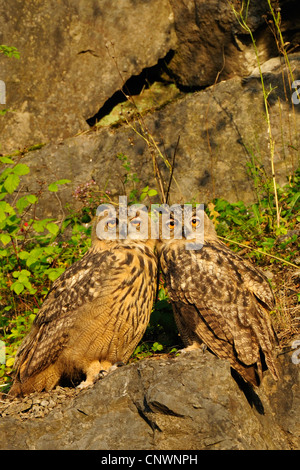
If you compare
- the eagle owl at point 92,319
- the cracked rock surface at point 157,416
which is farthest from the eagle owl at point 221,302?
the cracked rock surface at point 157,416

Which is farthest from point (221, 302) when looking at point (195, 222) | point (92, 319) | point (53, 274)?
point (53, 274)

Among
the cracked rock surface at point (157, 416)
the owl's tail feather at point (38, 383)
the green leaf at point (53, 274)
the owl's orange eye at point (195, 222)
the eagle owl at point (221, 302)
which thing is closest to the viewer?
the cracked rock surface at point (157, 416)

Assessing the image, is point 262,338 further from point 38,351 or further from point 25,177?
point 25,177

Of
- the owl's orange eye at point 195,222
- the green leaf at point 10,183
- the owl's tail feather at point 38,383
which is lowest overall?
the owl's tail feather at point 38,383

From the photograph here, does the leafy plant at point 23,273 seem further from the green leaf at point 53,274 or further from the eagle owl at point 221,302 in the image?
the eagle owl at point 221,302

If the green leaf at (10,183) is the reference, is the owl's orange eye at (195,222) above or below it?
below

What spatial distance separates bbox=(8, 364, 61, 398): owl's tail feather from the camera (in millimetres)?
4164

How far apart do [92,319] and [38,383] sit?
650 mm

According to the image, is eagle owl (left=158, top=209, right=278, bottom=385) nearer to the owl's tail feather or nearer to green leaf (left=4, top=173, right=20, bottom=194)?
the owl's tail feather

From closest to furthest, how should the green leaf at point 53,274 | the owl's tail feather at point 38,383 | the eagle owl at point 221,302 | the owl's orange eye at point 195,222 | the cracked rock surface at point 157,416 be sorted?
the cracked rock surface at point 157,416
the eagle owl at point 221,302
the owl's tail feather at point 38,383
the owl's orange eye at point 195,222
the green leaf at point 53,274

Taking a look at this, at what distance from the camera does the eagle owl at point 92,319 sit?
4035 millimetres

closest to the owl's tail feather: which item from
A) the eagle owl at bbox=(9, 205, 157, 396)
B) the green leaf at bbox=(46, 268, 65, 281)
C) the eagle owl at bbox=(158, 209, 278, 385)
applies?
the eagle owl at bbox=(9, 205, 157, 396)

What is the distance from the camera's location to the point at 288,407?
379 centimetres

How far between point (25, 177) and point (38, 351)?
3.23 meters
